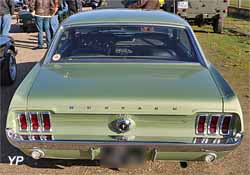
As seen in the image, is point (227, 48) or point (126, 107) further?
point (227, 48)

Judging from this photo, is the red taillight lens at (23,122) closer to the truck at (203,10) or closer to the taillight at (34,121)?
the taillight at (34,121)

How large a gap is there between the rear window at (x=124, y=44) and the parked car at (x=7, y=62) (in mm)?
2910

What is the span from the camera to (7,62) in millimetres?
7332

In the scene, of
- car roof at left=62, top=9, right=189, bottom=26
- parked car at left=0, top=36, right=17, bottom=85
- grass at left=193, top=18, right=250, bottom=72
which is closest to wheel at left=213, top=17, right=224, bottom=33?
grass at left=193, top=18, right=250, bottom=72

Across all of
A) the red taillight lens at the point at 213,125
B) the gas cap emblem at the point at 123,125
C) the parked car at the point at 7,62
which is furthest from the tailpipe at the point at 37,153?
the parked car at the point at 7,62

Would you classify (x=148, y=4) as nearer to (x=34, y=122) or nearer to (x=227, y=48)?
(x=227, y=48)

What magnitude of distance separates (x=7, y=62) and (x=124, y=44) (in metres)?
3.35

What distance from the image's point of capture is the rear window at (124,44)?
175 inches

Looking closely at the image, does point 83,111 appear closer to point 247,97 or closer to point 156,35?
point 156,35

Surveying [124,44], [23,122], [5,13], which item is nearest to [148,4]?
[5,13]

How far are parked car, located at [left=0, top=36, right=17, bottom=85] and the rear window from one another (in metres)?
2.91

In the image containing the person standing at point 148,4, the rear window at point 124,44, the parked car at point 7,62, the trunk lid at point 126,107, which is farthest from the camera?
the person standing at point 148,4

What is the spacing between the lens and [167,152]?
11.4ft

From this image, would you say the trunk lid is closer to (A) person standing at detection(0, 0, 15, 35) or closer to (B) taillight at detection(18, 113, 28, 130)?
(B) taillight at detection(18, 113, 28, 130)
